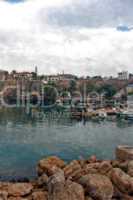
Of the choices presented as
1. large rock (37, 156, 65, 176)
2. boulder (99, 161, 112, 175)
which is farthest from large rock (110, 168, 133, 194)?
large rock (37, 156, 65, 176)

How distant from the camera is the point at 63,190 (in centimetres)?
1466

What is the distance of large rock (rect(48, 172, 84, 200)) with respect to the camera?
47.6ft

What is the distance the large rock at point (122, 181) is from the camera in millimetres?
16141

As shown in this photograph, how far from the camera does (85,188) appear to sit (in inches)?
612

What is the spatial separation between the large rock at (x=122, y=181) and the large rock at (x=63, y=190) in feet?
7.24

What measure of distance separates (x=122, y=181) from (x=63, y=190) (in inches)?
125

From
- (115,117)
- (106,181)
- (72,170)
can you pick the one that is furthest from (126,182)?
(115,117)

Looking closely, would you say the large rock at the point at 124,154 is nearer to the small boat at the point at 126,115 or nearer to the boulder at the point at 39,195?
the boulder at the point at 39,195

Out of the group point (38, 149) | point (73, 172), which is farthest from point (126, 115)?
point (73, 172)

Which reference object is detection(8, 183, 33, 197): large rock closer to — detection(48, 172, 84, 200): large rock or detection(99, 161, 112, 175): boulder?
detection(48, 172, 84, 200): large rock

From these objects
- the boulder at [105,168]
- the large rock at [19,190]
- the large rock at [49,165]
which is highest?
the boulder at [105,168]

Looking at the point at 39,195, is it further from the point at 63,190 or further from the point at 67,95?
the point at 67,95

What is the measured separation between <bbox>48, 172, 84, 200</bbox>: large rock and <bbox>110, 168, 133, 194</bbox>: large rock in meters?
2.21

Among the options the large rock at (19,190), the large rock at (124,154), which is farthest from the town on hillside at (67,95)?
the large rock at (19,190)
